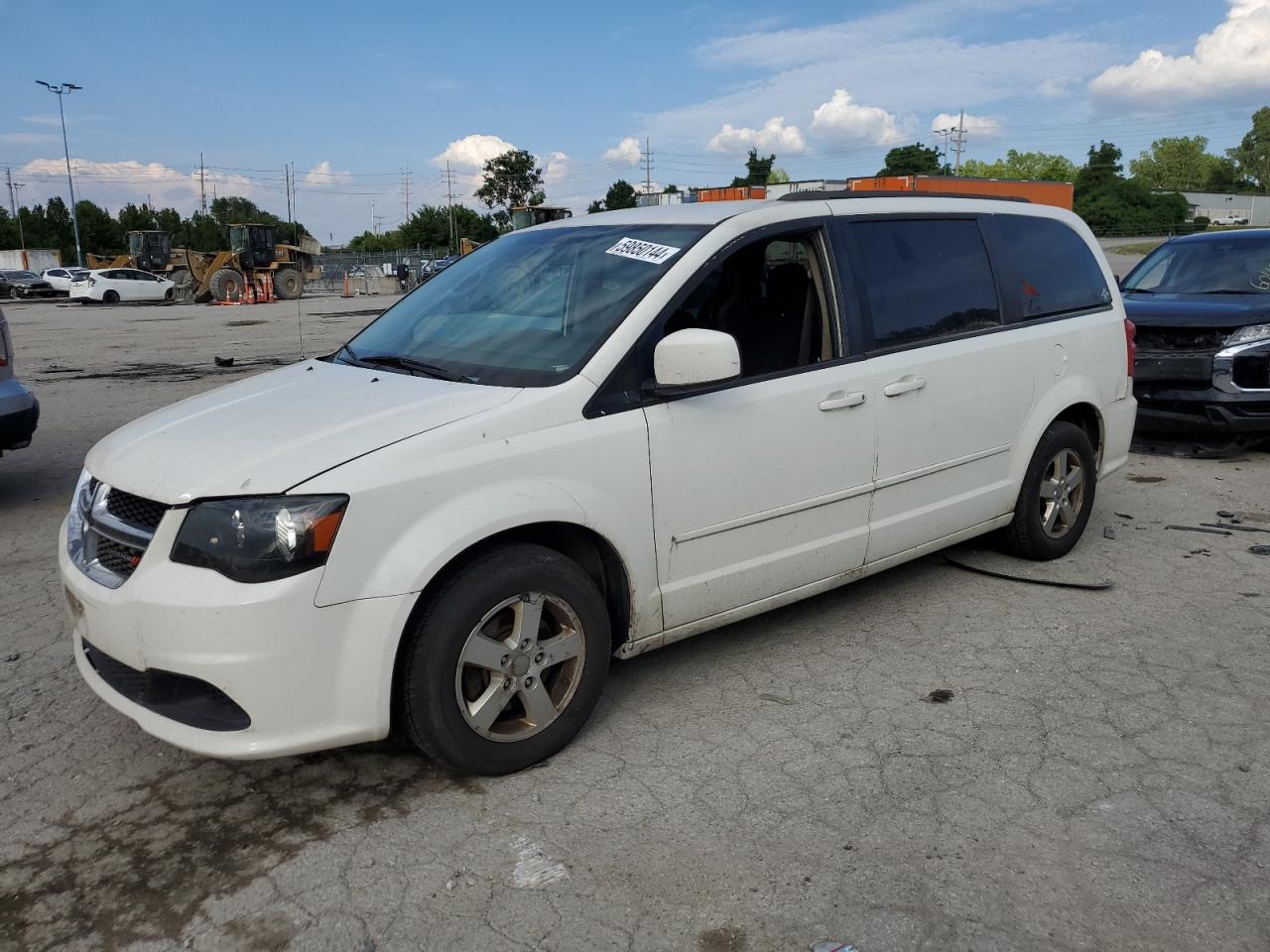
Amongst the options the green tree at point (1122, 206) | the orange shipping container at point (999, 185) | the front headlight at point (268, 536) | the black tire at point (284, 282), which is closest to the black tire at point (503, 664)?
the front headlight at point (268, 536)

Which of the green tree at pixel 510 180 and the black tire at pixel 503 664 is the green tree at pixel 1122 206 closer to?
Result: the green tree at pixel 510 180

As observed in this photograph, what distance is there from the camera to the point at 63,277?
4500 cm

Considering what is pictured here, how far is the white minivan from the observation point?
9.32ft

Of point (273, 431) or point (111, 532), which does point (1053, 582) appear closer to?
point (273, 431)

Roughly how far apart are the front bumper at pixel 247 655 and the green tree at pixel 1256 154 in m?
147

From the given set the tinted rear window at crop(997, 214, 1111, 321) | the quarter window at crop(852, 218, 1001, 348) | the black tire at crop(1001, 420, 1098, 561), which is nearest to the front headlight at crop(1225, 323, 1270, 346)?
the tinted rear window at crop(997, 214, 1111, 321)

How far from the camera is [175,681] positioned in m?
2.96

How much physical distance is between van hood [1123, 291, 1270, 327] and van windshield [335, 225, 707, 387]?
5.12 meters

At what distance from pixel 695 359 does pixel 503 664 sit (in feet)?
3.73

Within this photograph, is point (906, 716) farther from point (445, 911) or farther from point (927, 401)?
point (445, 911)

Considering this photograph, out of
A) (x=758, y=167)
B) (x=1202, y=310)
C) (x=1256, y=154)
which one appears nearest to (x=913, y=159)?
(x=758, y=167)

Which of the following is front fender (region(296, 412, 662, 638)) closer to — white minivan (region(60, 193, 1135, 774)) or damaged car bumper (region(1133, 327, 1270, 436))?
white minivan (region(60, 193, 1135, 774))

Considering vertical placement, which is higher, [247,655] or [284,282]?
[284,282]

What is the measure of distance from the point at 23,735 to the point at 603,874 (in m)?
2.20
